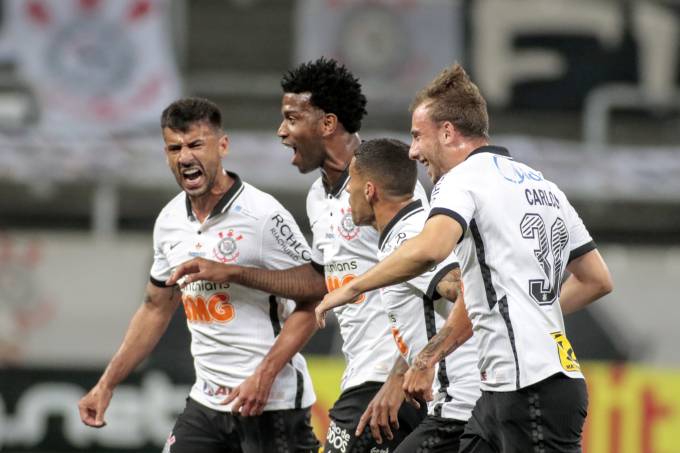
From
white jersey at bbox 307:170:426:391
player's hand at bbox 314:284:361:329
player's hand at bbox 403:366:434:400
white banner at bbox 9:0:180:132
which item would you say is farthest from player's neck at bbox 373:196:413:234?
white banner at bbox 9:0:180:132

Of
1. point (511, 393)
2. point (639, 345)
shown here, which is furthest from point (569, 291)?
point (639, 345)

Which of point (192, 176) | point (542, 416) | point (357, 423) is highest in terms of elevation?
point (192, 176)

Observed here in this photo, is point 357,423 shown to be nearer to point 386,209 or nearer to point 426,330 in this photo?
point 426,330

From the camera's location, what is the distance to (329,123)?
20.9 feet

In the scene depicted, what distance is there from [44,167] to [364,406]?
942cm

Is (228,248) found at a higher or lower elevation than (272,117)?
lower

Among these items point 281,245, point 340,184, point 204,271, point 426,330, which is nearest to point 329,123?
point 340,184

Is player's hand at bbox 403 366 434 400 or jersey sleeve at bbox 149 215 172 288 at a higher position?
jersey sleeve at bbox 149 215 172 288

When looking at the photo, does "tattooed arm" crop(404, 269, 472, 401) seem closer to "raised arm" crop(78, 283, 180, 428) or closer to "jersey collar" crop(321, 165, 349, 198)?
"jersey collar" crop(321, 165, 349, 198)

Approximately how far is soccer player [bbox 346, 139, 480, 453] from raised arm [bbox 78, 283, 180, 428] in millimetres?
1358

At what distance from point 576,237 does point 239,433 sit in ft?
6.29

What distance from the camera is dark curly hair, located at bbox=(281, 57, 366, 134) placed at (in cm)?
639

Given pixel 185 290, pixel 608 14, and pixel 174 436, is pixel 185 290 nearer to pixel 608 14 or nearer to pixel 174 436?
pixel 174 436

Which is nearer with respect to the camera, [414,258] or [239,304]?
[414,258]
